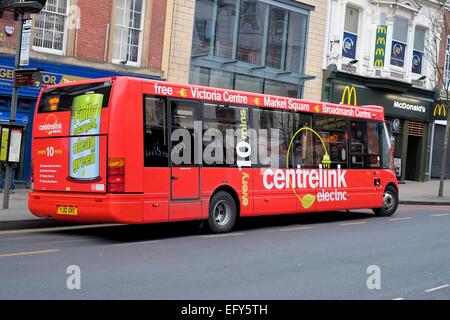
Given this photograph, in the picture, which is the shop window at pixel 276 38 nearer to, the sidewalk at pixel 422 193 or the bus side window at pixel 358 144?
the sidewalk at pixel 422 193

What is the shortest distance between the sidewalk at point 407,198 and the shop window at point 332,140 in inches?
260

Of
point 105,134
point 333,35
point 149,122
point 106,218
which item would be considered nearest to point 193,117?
point 149,122

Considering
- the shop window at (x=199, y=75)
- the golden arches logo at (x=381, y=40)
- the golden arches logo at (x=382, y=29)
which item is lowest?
the shop window at (x=199, y=75)

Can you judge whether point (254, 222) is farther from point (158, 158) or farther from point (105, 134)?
point (105, 134)

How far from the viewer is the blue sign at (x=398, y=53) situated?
95.3 feet

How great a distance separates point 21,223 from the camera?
467 inches

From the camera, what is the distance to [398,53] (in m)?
29.3

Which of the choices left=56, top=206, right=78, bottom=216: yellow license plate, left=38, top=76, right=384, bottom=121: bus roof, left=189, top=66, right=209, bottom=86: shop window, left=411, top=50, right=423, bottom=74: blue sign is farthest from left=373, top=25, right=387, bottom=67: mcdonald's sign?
left=56, top=206, right=78, bottom=216: yellow license plate

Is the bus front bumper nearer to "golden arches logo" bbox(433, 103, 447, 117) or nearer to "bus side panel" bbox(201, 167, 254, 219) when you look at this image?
"bus side panel" bbox(201, 167, 254, 219)

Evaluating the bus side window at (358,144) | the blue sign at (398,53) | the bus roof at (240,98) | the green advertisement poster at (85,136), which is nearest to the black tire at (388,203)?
the bus side window at (358,144)

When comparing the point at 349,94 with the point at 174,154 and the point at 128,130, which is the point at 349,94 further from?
the point at 128,130

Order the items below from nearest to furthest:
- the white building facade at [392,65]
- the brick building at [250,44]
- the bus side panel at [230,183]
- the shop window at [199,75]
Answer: the bus side panel at [230,183] < the brick building at [250,44] < the shop window at [199,75] < the white building facade at [392,65]

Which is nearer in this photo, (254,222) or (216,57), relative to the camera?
(254,222)

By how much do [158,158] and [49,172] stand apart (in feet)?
7.14
